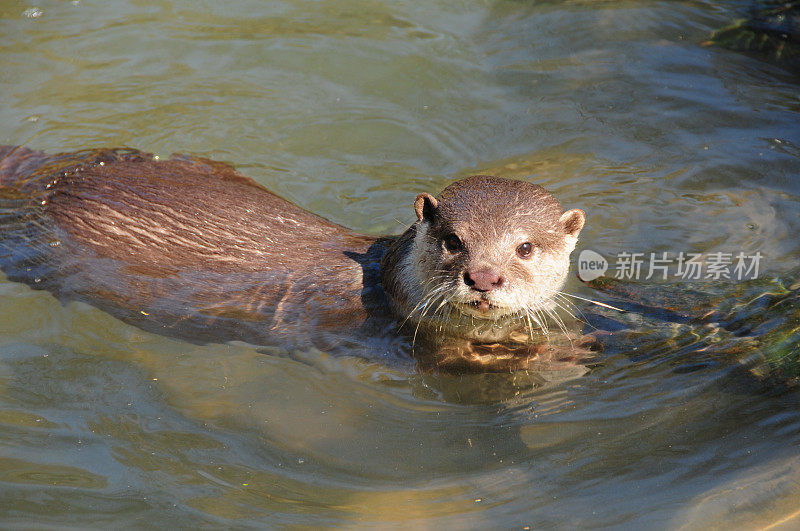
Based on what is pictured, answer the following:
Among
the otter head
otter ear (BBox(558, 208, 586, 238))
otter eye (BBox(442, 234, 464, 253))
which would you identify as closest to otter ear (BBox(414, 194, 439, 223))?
the otter head

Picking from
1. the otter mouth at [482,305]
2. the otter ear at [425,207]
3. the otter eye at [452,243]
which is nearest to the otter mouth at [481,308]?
the otter mouth at [482,305]

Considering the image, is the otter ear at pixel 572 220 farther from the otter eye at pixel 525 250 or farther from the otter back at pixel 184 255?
the otter back at pixel 184 255

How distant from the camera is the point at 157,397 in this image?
3502mm

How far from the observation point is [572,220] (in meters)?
3.44

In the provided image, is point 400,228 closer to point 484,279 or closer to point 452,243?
point 452,243

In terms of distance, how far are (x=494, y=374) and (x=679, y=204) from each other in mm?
1833

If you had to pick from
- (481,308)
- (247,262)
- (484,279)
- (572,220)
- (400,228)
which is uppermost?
(572,220)

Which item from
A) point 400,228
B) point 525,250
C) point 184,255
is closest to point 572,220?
point 525,250

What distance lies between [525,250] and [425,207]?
0.48m

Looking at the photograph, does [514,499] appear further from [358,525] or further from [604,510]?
[358,525]

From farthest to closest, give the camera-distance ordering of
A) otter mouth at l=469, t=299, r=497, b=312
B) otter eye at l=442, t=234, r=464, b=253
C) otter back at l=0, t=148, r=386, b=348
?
otter back at l=0, t=148, r=386, b=348, otter eye at l=442, t=234, r=464, b=253, otter mouth at l=469, t=299, r=497, b=312

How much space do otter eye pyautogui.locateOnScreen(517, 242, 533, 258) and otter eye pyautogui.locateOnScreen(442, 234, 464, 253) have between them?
0.79 feet

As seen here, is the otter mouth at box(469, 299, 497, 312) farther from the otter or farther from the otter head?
the otter

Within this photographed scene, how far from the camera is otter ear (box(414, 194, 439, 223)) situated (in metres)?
3.40
